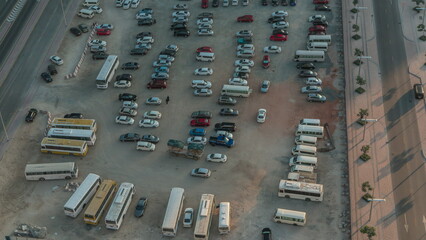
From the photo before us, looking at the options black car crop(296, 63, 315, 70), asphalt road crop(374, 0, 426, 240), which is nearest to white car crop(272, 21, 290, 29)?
black car crop(296, 63, 315, 70)

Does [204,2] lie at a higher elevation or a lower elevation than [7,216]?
higher

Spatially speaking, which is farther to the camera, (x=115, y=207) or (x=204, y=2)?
(x=204, y=2)

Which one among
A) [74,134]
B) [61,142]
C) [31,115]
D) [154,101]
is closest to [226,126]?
[154,101]

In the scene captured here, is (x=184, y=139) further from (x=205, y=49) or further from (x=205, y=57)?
(x=205, y=49)

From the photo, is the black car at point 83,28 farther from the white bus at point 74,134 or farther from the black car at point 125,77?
the white bus at point 74,134

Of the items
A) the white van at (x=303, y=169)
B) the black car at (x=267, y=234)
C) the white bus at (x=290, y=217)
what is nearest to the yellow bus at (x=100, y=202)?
the black car at (x=267, y=234)

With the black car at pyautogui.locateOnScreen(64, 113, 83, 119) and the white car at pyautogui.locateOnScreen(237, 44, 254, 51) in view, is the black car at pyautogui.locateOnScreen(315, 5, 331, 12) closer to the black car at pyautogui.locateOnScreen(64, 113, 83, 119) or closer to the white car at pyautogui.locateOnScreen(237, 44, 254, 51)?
the white car at pyautogui.locateOnScreen(237, 44, 254, 51)

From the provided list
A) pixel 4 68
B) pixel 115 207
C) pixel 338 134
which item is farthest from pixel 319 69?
pixel 4 68

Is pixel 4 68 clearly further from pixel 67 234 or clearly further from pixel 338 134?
pixel 338 134
